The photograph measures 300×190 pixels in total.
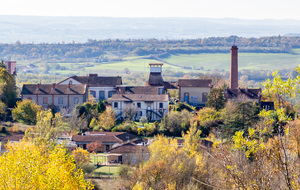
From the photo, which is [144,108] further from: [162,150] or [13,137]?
[162,150]

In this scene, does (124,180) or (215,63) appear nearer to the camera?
(124,180)

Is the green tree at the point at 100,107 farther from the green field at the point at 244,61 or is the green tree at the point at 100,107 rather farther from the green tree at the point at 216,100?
the green field at the point at 244,61

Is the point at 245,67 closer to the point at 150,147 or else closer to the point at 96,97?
the point at 96,97

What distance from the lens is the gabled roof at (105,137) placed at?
4891cm

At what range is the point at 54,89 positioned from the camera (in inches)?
2386

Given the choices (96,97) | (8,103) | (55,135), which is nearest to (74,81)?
(96,97)

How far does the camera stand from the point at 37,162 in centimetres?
2245

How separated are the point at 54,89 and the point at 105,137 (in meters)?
12.8

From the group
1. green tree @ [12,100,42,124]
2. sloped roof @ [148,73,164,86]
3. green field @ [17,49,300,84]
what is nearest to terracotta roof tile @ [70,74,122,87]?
sloped roof @ [148,73,164,86]

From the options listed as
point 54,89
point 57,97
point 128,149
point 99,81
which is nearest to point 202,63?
point 99,81

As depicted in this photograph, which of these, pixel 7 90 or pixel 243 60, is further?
pixel 243 60

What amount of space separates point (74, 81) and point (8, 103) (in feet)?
28.8

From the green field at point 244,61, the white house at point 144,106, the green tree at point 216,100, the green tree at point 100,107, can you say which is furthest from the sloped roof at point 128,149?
the green field at point 244,61

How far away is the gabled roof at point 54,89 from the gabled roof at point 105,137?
9.69 m
